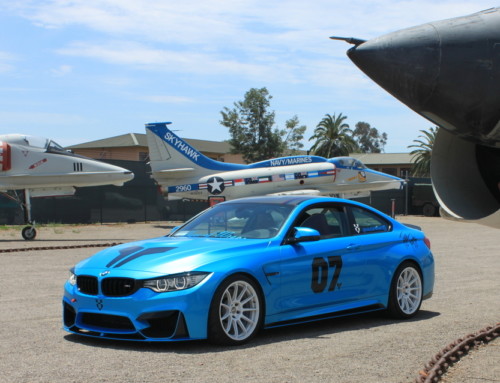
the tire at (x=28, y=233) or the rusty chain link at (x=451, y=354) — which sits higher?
the rusty chain link at (x=451, y=354)

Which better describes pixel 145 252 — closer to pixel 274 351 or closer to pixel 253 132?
pixel 274 351

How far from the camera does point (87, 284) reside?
24.3 feet

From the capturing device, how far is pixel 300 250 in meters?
7.92

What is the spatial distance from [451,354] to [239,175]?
26.3 m

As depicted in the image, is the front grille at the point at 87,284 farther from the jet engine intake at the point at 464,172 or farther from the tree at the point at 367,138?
the tree at the point at 367,138

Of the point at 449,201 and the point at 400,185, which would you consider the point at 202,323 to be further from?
the point at 400,185

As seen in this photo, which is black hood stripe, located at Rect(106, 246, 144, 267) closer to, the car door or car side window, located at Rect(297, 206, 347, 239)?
the car door

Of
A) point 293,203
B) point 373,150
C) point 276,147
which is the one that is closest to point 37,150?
point 293,203

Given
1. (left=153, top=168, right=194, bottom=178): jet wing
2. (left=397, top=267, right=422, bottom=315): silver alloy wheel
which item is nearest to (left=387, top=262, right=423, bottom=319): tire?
(left=397, top=267, right=422, bottom=315): silver alloy wheel

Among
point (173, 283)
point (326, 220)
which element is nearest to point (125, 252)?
point (173, 283)

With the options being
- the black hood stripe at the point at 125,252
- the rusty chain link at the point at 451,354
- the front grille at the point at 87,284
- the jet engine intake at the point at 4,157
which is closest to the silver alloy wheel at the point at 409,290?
the rusty chain link at the point at 451,354

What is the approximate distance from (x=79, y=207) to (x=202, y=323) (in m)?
28.1

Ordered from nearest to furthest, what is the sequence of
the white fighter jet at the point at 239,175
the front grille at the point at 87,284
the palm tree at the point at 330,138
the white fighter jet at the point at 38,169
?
the front grille at the point at 87,284
the white fighter jet at the point at 38,169
the white fighter jet at the point at 239,175
the palm tree at the point at 330,138

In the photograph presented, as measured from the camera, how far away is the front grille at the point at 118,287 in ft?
23.0
